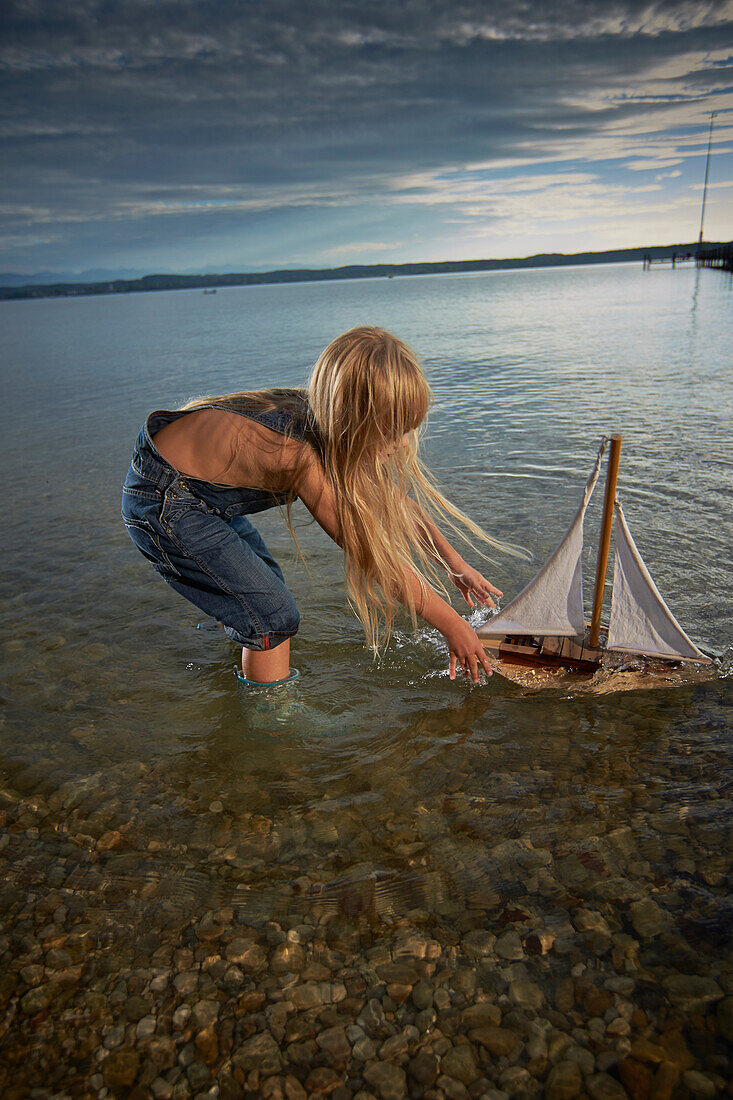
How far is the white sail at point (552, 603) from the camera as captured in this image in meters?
4.41

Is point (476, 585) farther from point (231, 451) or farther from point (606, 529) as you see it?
point (231, 451)

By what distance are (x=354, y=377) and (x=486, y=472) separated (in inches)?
266

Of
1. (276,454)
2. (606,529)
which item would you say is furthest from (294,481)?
(606,529)

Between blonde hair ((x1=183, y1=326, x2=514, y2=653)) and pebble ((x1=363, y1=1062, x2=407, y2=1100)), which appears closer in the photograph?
pebble ((x1=363, y1=1062, x2=407, y2=1100))

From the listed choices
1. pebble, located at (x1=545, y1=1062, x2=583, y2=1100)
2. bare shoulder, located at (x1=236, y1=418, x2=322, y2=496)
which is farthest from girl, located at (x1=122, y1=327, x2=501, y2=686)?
pebble, located at (x1=545, y1=1062, x2=583, y2=1100)

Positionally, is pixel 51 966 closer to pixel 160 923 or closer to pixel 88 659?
pixel 160 923

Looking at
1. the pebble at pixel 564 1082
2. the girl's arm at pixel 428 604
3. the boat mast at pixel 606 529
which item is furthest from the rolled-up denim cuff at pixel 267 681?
the pebble at pixel 564 1082

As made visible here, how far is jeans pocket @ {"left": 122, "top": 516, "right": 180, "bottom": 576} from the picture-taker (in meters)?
3.81

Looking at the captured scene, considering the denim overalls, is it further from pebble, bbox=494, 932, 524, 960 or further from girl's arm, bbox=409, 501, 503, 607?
pebble, bbox=494, 932, 524, 960

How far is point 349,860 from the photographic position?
10.8ft

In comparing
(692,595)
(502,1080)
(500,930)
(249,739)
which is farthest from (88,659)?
(692,595)

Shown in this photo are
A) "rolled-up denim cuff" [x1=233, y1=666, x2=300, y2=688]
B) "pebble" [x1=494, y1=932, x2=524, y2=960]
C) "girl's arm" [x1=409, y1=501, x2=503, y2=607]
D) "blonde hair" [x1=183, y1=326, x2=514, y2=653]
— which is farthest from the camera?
"rolled-up denim cuff" [x1=233, y1=666, x2=300, y2=688]

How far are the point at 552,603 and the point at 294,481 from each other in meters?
2.06

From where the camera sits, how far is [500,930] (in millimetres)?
2889
